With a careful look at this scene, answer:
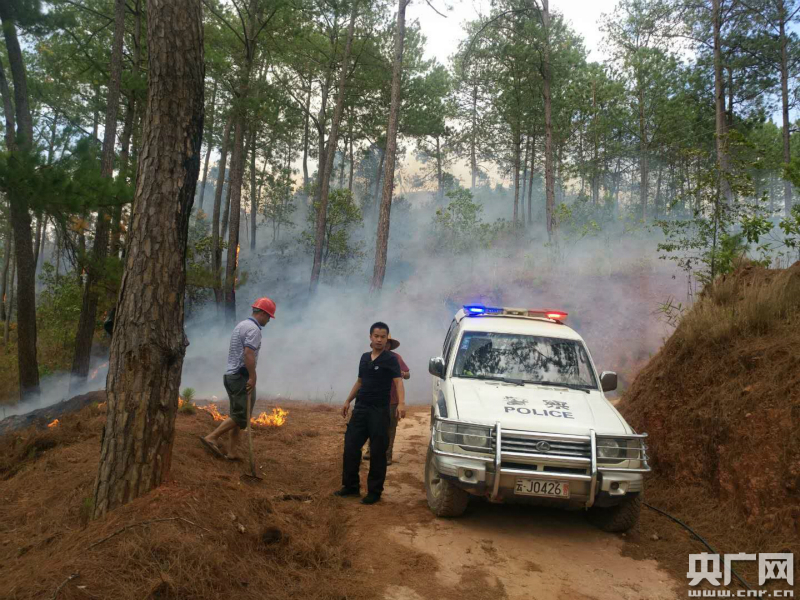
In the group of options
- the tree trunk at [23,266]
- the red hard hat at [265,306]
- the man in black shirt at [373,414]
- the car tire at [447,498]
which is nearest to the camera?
the car tire at [447,498]

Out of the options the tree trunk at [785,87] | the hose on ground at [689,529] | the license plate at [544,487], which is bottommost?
the hose on ground at [689,529]

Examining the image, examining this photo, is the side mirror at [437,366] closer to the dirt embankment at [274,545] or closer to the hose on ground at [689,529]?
the dirt embankment at [274,545]

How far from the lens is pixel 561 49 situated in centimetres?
2372

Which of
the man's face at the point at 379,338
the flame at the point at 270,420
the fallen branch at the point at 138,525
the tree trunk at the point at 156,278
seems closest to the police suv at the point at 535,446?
the man's face at the point at 379,338

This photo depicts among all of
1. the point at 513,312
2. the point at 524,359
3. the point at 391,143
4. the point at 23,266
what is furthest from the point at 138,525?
the point at 391,143

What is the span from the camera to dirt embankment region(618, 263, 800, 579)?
16.5 ft

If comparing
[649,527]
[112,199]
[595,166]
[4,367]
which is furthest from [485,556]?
[595,166]

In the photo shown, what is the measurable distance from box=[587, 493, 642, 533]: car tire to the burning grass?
100.0 inches

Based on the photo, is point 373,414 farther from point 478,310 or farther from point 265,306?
point 478,310

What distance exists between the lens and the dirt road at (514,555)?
14.0 ft

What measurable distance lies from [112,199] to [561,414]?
8.08 meters

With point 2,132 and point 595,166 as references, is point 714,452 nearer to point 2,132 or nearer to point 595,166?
point 2,132

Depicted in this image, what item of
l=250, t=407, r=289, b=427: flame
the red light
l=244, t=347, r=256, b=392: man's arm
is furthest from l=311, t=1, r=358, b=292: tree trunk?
l=244, t=347, r=256, b=392: man's arm

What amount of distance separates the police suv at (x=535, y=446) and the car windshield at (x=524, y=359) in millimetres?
19
